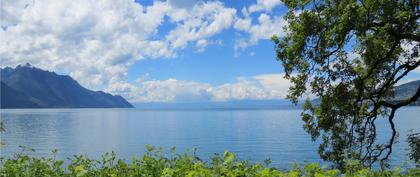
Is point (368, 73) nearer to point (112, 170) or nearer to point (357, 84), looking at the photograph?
point (357, 84)

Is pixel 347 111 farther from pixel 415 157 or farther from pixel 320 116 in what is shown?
pixel 415 157

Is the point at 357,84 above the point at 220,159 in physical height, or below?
above

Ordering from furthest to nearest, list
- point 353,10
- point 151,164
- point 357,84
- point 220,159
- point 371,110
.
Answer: point 371,110 < point 357,84 < point 353,10 < point 151,164 < point 220,159

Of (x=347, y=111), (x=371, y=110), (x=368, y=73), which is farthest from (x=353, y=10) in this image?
(x=371, y=110)

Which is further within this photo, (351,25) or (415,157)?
(415,157)

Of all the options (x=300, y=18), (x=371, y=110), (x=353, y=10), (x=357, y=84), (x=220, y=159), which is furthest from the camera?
(x=371, y=110)

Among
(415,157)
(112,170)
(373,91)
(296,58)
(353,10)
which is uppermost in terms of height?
(353,10)

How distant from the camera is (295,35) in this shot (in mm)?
20328

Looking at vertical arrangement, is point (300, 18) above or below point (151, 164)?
above

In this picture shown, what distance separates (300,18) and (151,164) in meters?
14.5

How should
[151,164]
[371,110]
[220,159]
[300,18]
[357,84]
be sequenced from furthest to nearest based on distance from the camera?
[371,110] → [357,84] → [300,18] → [151,164] → [220,159]

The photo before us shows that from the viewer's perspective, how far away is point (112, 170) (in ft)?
24.4

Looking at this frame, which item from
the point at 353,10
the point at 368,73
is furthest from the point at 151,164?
the point at 368,73

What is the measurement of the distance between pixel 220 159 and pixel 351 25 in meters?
12.9
